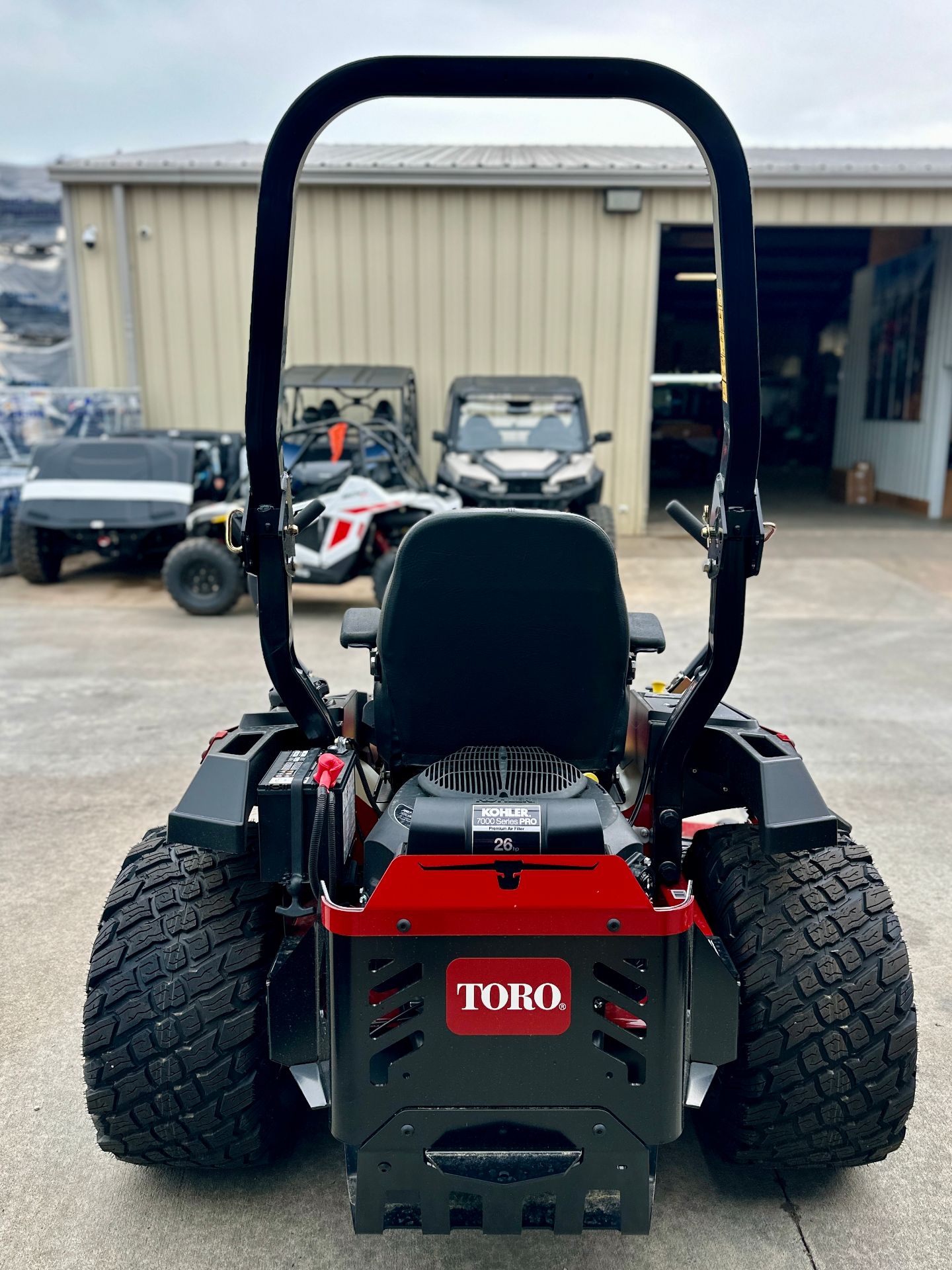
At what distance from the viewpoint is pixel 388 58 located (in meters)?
1.79

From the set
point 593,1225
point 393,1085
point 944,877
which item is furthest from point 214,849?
point 944,877

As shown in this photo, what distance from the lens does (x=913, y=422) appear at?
50.6 feet

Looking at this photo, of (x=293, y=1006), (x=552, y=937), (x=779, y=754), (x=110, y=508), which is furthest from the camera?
(x=110, y=508)

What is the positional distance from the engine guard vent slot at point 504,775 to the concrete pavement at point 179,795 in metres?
0.86

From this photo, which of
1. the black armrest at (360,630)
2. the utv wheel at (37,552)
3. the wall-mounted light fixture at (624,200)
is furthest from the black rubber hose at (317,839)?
the wall-mounted light fixture at (624,200)

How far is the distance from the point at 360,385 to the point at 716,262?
928 cm

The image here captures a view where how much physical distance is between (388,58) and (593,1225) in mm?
1967

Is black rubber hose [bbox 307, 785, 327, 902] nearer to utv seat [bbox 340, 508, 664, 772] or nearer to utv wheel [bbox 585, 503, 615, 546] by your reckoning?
utv seat [bbox 340, 508, 664, 772]

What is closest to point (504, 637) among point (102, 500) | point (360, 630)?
point (360, 630)

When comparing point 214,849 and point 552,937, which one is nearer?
point 552,937

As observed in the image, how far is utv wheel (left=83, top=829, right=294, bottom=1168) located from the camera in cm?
201

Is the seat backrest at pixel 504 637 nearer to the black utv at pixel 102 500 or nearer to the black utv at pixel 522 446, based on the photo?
the black utv at pixel 102 500

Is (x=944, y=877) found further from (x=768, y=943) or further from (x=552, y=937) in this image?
(x=552, y=937)

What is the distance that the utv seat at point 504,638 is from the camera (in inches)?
81.3
